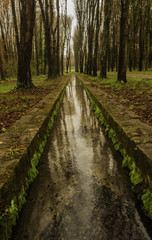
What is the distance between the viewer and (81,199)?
2.22 metres

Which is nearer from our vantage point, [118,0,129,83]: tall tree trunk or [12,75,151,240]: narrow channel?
[12,75,151,240]: narrow channel

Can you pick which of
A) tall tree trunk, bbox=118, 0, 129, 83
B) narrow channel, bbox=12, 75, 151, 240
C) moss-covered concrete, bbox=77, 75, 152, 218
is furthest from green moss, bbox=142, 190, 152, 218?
tall tree trunk, bbox=118, 0, 129, 83

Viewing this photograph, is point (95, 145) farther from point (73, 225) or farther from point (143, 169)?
point (73, 225)

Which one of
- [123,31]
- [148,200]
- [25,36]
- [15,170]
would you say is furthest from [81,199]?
[123,31]

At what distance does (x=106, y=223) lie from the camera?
1868mm

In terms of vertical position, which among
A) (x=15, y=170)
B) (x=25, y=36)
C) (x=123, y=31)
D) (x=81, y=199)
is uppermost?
(x=123, y=31)

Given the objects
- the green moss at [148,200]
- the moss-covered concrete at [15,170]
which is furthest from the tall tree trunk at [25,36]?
the green moss at [148,200]

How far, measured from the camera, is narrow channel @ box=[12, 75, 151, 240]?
1782 mm

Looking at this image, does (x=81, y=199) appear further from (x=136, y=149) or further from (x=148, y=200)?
(x=136, y=149)

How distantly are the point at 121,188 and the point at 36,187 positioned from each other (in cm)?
119

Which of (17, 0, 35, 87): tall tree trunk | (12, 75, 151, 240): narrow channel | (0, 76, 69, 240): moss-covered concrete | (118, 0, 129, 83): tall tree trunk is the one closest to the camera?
(0, 76, 69, 240): moss-covered concrete

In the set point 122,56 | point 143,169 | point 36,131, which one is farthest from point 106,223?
point 122,56

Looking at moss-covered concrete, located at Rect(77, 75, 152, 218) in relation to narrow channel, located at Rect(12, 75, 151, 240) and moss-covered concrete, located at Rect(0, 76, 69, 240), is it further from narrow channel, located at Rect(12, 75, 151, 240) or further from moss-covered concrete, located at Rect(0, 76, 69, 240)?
moss-covered concrete, located at Rect(0, 76, 69, 240)

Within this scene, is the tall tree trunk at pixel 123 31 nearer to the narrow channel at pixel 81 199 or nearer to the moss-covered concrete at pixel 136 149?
the moss-covered concrete at pixel 136 149
